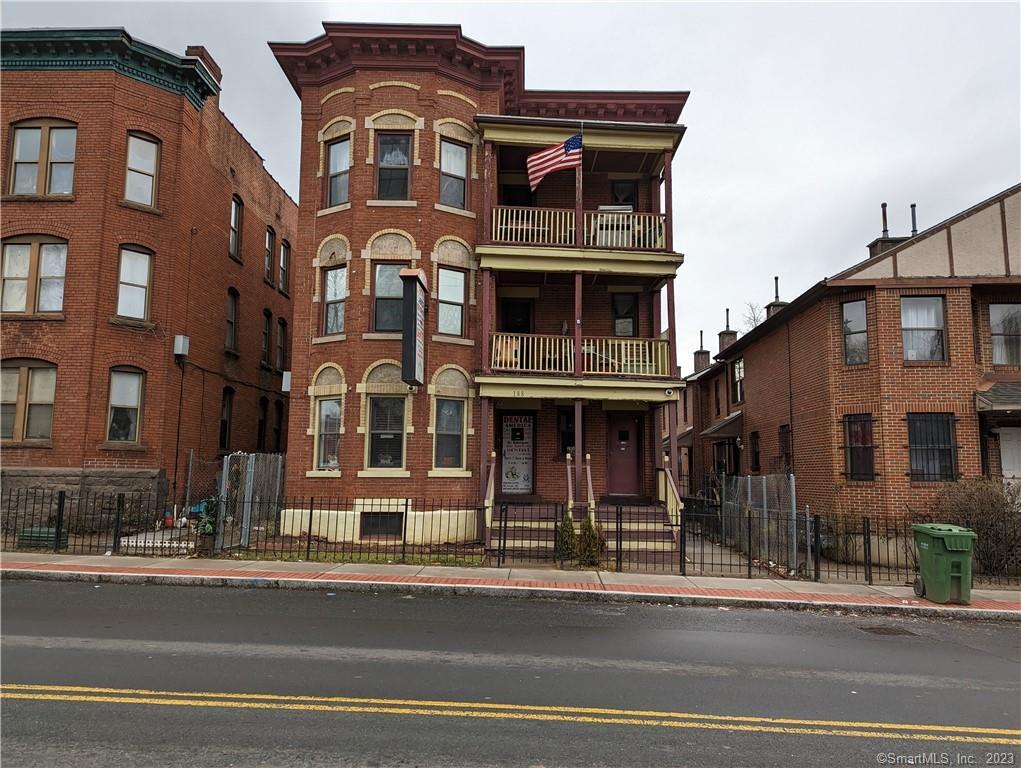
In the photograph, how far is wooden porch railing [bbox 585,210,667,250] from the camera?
1748 centimetres

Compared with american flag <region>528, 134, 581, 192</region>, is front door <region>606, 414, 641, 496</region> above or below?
below

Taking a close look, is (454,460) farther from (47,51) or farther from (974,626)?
(47,51)

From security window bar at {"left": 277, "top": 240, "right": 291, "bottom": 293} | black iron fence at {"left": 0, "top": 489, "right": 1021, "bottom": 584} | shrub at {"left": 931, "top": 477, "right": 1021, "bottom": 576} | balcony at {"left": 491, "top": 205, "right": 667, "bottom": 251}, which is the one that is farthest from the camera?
security window bar at {"left": 277, "top": 240, "right": 291, "bottom": 293}

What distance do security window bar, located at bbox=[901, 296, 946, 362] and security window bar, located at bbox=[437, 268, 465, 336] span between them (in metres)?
10.7

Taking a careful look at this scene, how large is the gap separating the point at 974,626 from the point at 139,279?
1936 centimetres

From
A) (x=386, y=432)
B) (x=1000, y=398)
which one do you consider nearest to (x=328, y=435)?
(x=386, y=432)

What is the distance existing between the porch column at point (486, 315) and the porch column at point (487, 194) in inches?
36.5

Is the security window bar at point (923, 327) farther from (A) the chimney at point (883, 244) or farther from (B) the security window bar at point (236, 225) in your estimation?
(B) the security window bar at point (236, 225)

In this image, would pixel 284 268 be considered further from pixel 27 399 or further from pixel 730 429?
pixel 730 429

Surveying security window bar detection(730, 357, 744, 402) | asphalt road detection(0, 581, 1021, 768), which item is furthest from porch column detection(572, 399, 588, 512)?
security window bar detection(730, 357, 744, 402)

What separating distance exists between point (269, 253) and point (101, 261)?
8.36m

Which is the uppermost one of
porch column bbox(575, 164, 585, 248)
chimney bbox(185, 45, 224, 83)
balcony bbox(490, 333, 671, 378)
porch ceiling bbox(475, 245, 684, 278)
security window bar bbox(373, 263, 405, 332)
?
chimney bbox(185, 45, 224, 83)

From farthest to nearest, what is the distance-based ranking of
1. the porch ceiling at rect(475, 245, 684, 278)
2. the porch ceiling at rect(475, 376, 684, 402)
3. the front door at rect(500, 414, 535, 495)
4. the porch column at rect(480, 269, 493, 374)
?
the front door at rect(500, 414, 535, 495) < the porch ceiling at rect(475, 245, 684, 278) < the porch column at rect(480, 269, 493, 374) < the porch ceiling at rect(475, 376, 684, 402)

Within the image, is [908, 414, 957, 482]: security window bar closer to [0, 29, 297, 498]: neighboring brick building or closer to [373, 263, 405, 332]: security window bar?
[373, 263, 405, 332]: security window bar
